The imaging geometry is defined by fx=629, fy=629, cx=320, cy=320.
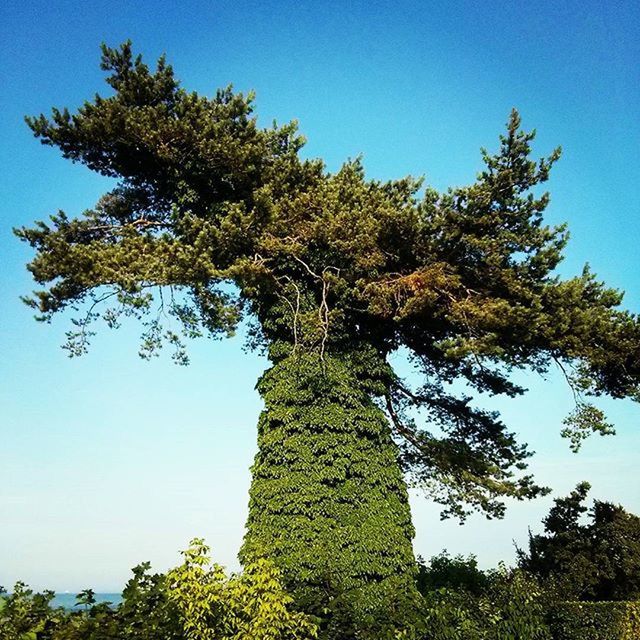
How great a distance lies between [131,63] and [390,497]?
1046cm

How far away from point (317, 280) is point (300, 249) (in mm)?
884

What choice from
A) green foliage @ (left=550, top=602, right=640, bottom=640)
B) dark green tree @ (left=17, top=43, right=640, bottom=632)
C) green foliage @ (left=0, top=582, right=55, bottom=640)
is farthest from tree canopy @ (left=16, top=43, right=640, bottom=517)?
green foliage @ (left=0, top=582, right=55, bottom=640)

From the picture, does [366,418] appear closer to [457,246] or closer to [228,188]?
[457,246]

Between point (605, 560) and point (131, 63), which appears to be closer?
Answer: point (131, 63)

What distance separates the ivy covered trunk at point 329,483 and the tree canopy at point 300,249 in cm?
63

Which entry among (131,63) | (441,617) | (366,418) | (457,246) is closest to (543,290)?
(457,246)

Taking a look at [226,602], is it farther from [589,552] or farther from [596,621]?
[589,552]

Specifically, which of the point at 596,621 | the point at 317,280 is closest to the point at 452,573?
the point at 596,621

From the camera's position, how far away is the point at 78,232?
46.7 feet

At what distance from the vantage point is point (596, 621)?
11438 mm

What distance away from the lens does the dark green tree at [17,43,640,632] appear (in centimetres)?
1217

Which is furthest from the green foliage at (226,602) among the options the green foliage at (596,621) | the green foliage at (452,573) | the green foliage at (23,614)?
the green foliage at (452,573)

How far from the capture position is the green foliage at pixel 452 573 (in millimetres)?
17141

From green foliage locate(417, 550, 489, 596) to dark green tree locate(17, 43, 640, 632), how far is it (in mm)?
5290
